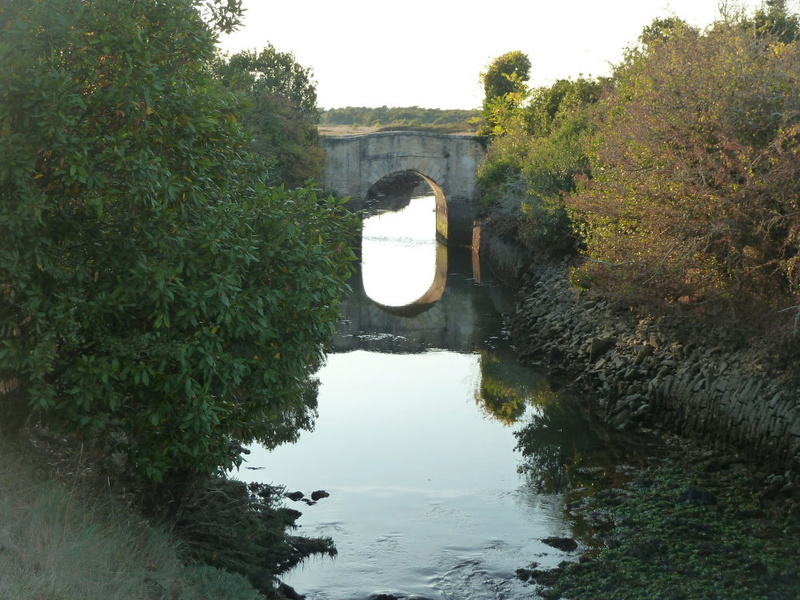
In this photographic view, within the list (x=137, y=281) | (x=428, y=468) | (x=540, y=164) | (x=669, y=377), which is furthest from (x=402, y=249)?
(x=137, y=281)

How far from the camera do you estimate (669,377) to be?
637 inches

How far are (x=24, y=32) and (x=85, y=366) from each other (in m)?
2.78

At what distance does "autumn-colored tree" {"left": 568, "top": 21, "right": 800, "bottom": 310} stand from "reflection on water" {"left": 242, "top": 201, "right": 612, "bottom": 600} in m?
3.34

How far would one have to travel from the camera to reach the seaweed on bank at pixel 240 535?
948cm

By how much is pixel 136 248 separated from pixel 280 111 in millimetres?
29932

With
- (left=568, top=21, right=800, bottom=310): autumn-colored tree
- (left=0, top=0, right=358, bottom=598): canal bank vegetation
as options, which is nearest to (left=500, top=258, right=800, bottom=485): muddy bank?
(left=568, top=21, right=800, bottom=310): autumn-colored tree

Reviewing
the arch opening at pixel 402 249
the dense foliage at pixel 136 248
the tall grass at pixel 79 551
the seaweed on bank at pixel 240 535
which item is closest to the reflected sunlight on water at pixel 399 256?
the arch opening at pixel 402 249

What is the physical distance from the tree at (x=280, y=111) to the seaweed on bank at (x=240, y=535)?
18594 millimetres

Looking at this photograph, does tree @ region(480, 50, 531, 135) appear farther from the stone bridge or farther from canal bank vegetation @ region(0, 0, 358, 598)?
canal bank vegetation @ region(0, 0, 358, 598)

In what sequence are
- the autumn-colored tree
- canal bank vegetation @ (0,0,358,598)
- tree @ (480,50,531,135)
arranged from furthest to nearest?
tree @ (480,50,531,135), the autumn-colored tree, canal bank vegetation @ (0,0,358,598)

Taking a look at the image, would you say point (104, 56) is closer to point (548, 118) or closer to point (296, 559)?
point (296, 559)

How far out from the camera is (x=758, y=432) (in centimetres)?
1345

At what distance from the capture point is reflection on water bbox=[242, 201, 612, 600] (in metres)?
10.6

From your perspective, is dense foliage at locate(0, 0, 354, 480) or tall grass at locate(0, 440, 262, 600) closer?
tall grass at locate(0, 440, 262, 600)
